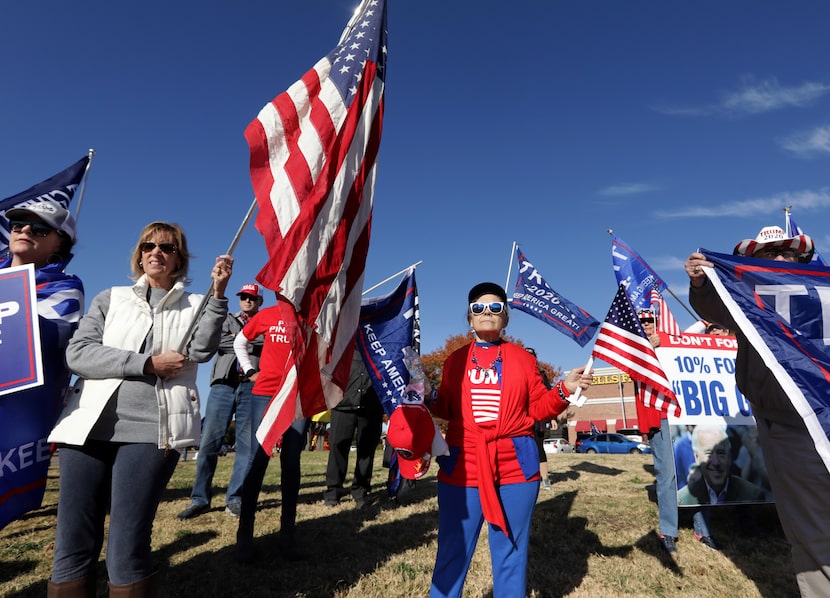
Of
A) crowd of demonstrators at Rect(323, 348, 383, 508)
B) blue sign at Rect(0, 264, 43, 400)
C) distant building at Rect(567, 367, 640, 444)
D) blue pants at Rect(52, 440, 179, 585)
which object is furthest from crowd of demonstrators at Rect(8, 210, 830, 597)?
distant building at Rect(567, 367, 640, 444)

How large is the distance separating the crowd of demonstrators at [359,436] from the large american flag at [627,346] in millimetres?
3708

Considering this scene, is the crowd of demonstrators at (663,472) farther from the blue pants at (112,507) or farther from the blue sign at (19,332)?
the blue sign at (19,332)

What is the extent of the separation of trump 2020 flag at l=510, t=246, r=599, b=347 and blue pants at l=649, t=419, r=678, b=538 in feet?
16.6

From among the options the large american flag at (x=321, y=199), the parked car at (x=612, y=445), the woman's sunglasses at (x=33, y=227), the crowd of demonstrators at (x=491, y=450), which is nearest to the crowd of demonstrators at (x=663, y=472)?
the crowd of demonstrators at (x=491, y=450)

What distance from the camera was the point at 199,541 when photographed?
473 cm

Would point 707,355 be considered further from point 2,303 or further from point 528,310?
point 2,303

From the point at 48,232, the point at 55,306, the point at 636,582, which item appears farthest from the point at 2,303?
the point at 636,582

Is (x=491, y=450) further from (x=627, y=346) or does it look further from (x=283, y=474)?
(x=283, y=474)

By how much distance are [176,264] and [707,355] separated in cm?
613

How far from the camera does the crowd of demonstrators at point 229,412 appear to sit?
5.67m

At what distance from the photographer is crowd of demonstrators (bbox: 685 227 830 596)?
284cm

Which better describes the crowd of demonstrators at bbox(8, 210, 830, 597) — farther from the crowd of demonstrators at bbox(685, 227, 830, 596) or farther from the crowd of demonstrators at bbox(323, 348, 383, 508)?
the crowd of demonstrators at bbox(323, 348, 383, 508)

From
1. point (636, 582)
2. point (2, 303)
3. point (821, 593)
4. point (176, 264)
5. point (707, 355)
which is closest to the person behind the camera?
point (2, 303)

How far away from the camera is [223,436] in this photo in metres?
6.20
